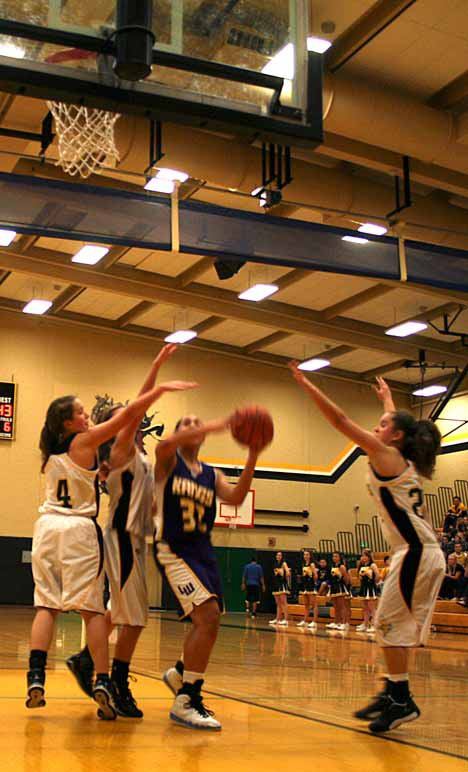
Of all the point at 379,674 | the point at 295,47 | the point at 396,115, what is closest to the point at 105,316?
the point at 396,115

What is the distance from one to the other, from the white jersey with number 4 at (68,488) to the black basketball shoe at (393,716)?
6.41 ft

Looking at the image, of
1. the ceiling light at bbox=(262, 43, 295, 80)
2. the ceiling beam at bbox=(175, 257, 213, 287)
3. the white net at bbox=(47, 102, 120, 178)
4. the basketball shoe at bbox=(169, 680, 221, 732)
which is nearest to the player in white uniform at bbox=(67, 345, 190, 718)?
the basketball shoe at bbox=(169, 680, 221, 732)

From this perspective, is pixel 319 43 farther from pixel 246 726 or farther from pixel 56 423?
pixel 246 726

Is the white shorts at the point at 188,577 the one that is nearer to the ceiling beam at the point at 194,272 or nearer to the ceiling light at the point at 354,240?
the ceiling light at the point at 354,240

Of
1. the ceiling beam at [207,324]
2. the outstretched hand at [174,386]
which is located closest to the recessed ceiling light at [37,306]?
the ceiling beam at [207,324]

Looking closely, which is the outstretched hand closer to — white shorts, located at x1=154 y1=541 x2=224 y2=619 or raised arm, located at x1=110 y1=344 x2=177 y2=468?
raised arm, located at x1=110 y1=344 x2=177 y2=468

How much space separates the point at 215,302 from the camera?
21625mm

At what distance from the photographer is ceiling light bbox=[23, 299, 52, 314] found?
22828 mm

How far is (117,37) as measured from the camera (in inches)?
175

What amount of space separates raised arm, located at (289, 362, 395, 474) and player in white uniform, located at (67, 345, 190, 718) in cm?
87

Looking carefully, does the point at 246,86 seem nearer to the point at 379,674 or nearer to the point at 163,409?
the point at 379,674

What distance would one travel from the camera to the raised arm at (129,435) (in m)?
5.19

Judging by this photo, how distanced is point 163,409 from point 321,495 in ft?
18.5

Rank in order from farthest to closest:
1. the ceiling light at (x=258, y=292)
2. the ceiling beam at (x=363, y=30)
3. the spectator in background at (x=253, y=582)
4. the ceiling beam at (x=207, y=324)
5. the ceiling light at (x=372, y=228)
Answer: the ceiling beam at (x=207, y=324) < the spectator in background at (x=253, y=582) < the ceiling light at (x=258, y=292) < the ceiling light at (x=372, y=228) < the ceiling beam at (x=363, y=30)
